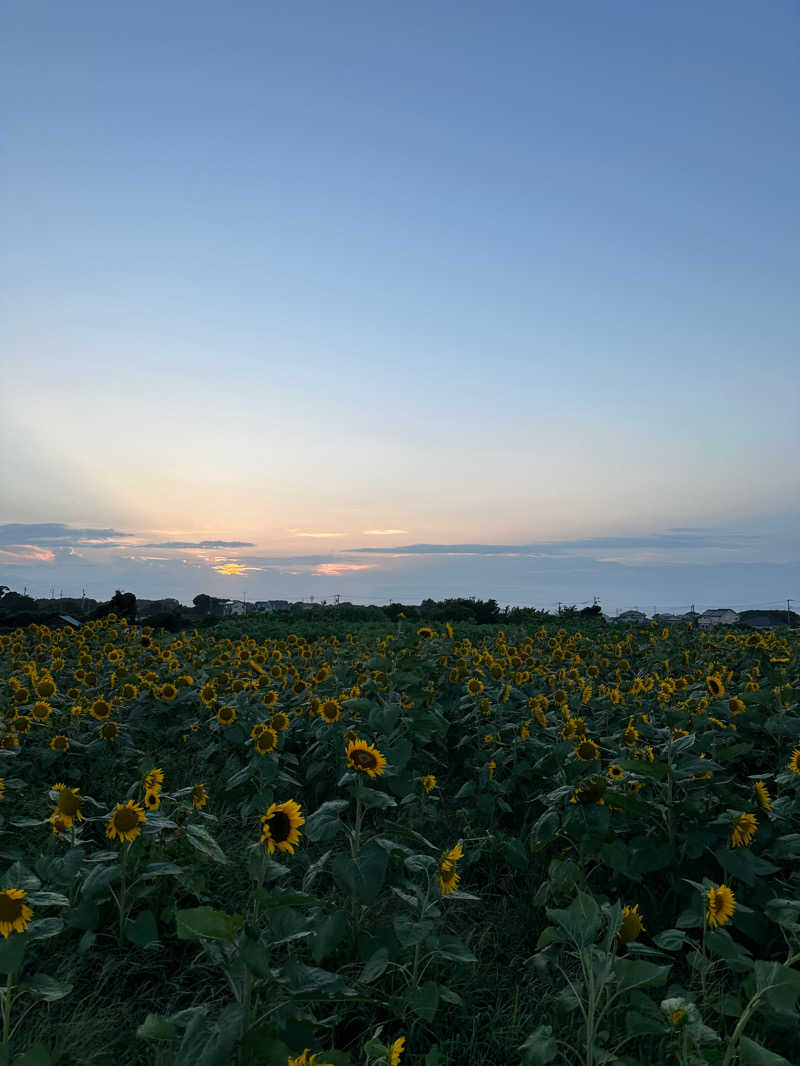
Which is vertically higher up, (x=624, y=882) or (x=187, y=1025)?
(x=187, y=1025)

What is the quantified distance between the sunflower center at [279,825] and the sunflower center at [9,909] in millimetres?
981

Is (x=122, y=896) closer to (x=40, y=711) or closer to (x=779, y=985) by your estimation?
(x=40, y=711)

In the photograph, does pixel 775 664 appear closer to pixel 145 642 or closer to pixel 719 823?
pixel 719 823

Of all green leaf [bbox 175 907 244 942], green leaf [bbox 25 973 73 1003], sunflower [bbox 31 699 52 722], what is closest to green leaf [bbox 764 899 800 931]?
green leaf [bbox 175 907 244 942]

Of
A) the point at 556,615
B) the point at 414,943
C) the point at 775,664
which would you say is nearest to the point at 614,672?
the point at 775,664

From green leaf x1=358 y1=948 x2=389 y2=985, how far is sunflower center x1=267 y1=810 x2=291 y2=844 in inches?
24.2

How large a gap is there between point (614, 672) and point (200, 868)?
5272 mm

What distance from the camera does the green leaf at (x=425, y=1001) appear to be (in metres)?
3.12

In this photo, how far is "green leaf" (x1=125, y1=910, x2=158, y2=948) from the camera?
366 cm

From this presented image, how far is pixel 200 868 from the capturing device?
171 inches

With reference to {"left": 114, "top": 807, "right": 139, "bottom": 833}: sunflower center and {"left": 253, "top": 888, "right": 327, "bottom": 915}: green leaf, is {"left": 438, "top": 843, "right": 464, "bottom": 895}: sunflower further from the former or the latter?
{"left": 114, "top": 807, "right": 139, "bottom": 833}: sunflower center

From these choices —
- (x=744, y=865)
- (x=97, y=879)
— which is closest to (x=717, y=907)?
(x=744, y=865)

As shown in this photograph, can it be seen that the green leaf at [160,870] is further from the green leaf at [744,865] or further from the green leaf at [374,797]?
the green leaf at [744,865]

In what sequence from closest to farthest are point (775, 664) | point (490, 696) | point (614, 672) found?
1. point (490, 696)
2. point (775, 664)
3. point (614, 672)
